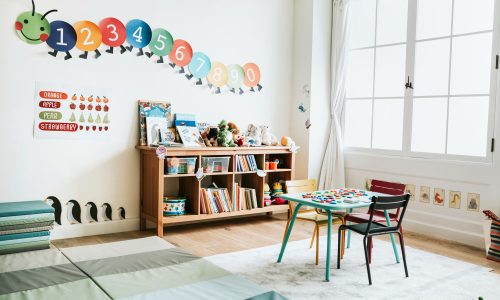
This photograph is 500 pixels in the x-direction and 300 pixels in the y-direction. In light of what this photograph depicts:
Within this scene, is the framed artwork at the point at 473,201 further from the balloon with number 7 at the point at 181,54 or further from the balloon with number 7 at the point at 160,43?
the balloon with number 7 at the point at 160,43

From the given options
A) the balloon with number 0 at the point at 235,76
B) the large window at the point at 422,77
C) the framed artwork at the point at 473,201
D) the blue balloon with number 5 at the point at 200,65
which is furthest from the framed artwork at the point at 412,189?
the blue balloon with number 5 at the point at 200,65

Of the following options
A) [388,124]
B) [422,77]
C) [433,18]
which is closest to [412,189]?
[388,124]

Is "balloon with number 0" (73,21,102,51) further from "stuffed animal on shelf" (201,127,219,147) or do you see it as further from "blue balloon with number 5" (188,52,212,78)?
"stuffed animal on shelf" (201,127,219,147)

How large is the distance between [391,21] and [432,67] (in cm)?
79

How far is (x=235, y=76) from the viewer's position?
520 cm

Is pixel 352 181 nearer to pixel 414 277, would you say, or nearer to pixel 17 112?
pixel 414 277

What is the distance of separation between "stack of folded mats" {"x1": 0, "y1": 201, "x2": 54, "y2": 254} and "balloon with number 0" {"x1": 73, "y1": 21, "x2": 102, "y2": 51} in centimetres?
159

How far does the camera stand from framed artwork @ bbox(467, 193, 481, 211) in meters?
4.23

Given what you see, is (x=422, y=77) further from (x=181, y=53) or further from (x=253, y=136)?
(x=181, y=53)

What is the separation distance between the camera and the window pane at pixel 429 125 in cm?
457

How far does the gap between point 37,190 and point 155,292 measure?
2.46 meters

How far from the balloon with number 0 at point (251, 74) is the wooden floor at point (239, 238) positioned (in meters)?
1.72

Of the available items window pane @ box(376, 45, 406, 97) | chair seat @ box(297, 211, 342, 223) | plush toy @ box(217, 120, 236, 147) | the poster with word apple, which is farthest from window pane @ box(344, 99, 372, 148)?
the poster with word apple

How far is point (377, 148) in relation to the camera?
5.18m
